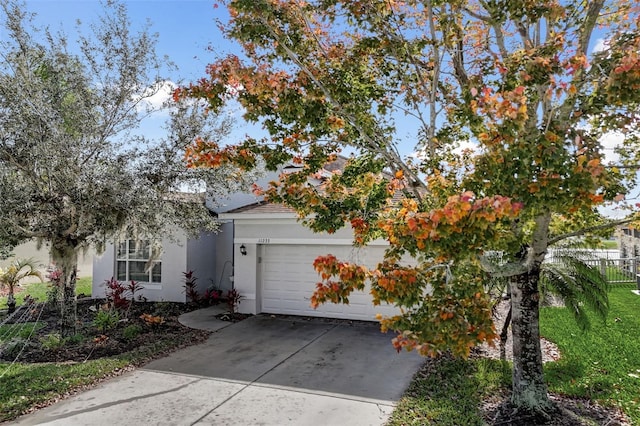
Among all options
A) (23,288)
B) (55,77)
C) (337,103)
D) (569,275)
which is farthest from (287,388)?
(23,288)

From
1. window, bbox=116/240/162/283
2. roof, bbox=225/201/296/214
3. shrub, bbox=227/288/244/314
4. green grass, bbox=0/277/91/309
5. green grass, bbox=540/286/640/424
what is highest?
roof, bbox=225/201/296/214

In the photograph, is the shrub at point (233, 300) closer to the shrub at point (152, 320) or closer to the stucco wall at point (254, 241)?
the stucco wall at point (254, 241)

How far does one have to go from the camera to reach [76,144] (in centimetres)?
767

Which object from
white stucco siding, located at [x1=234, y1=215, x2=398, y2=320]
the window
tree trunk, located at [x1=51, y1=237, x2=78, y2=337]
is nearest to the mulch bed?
tree trunk, located at [x1=51, y1=237, x2=78, y2=337]

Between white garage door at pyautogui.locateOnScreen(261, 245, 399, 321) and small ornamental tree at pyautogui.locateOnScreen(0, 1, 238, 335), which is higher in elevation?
small ornamental tree at pyautogui.locateOnScreen(0, 1, 238, 335)

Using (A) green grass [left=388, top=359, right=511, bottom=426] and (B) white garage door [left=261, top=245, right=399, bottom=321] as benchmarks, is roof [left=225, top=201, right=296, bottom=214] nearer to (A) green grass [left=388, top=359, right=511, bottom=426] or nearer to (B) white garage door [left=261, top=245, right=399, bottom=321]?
(B) white garage door [left=261, top=245, right=399, bottom=321]

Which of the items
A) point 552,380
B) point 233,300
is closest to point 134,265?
point 233,300

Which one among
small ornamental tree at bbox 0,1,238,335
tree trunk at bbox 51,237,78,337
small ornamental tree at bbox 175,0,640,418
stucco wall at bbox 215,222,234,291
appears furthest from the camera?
stucco wall at bbox 215,222,234,291

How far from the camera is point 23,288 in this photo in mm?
16328

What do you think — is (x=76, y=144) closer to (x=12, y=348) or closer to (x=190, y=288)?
(x=12, y=348)

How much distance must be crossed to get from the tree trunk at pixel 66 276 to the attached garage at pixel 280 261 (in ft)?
13.5

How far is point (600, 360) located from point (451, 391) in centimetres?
311

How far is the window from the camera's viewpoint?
44.7 ft

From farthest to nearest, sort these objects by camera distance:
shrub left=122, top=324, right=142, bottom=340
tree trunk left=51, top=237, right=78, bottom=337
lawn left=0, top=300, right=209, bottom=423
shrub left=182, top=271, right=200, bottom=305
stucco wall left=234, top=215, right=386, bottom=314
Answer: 1. shrub left=182, top=271, right=200, bottom=305
2. stucco wall left=234, top=215, right=386, bottom=314
3. shrub left=122, top=324, right=142, bottom=340
4. tree trunk left=51, top=237, right=78, bottom=337
5. lawn left=0, top=300, right=209, bottom=423
